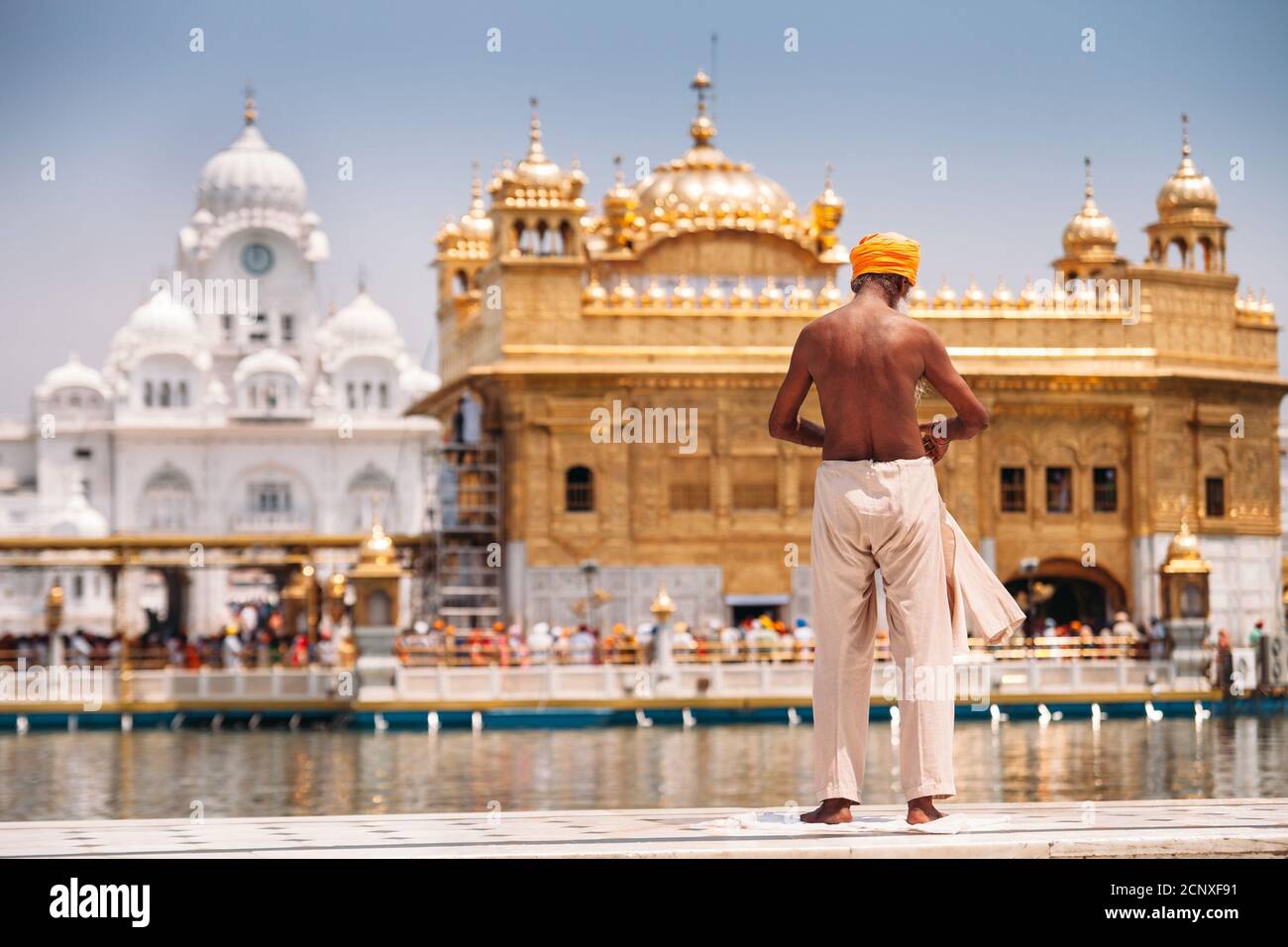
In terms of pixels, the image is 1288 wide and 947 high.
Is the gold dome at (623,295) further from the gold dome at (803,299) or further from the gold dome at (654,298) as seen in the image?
the gold dome at (803,299)

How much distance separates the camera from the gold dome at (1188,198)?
4072 centimetres

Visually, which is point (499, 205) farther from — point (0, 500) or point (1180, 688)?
point (0, 500)

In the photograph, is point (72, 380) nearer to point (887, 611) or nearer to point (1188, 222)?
point (1188, 222)

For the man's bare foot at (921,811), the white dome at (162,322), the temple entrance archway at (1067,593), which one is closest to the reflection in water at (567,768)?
the temple entrance archway at (1067,593)

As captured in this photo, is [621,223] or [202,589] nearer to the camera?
[621,223]

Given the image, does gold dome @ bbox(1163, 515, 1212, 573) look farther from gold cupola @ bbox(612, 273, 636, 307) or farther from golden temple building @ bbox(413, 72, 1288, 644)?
gold cupola @ bbox(612, 273, 636, 307)

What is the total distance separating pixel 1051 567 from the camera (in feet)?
129

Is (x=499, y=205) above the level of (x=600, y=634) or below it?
above

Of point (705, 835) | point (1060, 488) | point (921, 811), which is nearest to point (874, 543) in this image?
point (921, 811)

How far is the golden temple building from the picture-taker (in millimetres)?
37594

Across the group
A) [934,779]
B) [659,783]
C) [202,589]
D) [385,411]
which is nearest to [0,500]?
[202,589]

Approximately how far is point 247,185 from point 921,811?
7260cm

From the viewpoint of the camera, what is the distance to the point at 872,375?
896 cm
